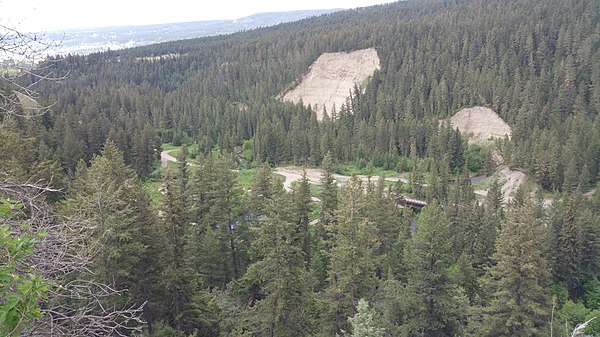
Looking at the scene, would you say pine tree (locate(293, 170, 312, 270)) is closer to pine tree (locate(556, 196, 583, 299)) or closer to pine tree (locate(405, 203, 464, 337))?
pine tree (locate(405, 203, 464, 337))

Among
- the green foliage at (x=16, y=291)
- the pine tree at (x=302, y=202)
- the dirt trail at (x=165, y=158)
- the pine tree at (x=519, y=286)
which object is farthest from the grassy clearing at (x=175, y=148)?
the green foliage at (x=16, y=291)

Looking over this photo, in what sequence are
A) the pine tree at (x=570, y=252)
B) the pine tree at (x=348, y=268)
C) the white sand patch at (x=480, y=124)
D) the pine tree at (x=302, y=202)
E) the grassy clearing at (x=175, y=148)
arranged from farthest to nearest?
the grassy clearing at (x=175, y=148) < the white sand patch at (x=480, y=124) < the pine tree at (x=570, y=252) < the pine tree at (x=302, y=202) < the pine tree at (x=348, y=268)

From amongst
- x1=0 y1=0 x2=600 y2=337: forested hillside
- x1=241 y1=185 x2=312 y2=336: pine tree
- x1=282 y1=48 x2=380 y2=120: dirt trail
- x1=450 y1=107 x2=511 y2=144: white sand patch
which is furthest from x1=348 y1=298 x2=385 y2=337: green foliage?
x1=282 y1=48 x2=380 y2=120: dirt trail

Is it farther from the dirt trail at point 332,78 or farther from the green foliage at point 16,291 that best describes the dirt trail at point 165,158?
the green foliage at point 16,291

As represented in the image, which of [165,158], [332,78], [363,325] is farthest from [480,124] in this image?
[363,325]

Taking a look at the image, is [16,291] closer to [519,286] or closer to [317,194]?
[519,286]

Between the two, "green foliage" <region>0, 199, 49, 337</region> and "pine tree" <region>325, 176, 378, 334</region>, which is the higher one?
"green foliage" <region>0, 199, 49, 337</region>
